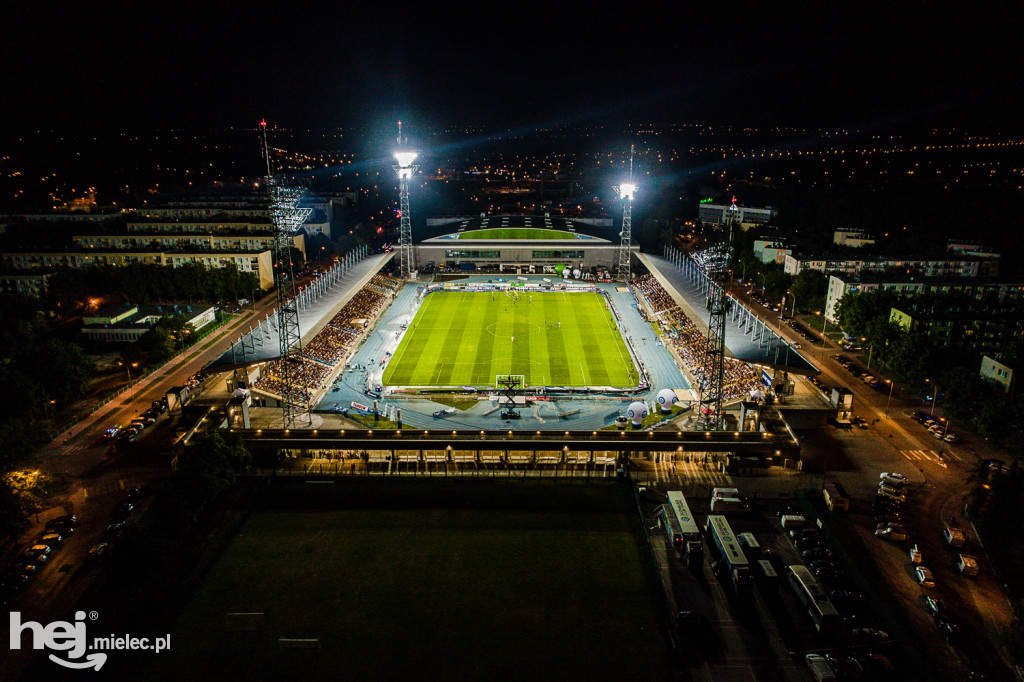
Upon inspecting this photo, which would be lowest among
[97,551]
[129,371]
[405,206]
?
[97,551]

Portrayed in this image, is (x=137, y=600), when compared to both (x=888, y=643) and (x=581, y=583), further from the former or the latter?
(x=888, y=643)

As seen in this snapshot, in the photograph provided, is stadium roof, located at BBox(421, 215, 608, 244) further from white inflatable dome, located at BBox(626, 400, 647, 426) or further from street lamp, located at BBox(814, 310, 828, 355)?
white inflatable dome, located at BBox(626, 400, 647, 426)

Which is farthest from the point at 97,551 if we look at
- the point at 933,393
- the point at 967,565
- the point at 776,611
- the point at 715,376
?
the point at 933,393

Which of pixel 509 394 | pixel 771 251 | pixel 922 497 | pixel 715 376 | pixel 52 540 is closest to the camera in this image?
pixel 52 540

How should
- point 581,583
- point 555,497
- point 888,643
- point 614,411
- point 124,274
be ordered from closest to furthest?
point 888,643 < point 581,583 < point 555,497 < point 614,411 < point 124,274

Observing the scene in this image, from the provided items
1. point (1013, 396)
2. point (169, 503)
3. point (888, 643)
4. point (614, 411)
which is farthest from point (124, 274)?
point (1013, 396)

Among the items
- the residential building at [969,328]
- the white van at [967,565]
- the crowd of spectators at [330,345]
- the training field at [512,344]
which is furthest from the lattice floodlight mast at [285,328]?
the residential building at [969,328]

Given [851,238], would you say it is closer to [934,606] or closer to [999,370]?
[999,370]
